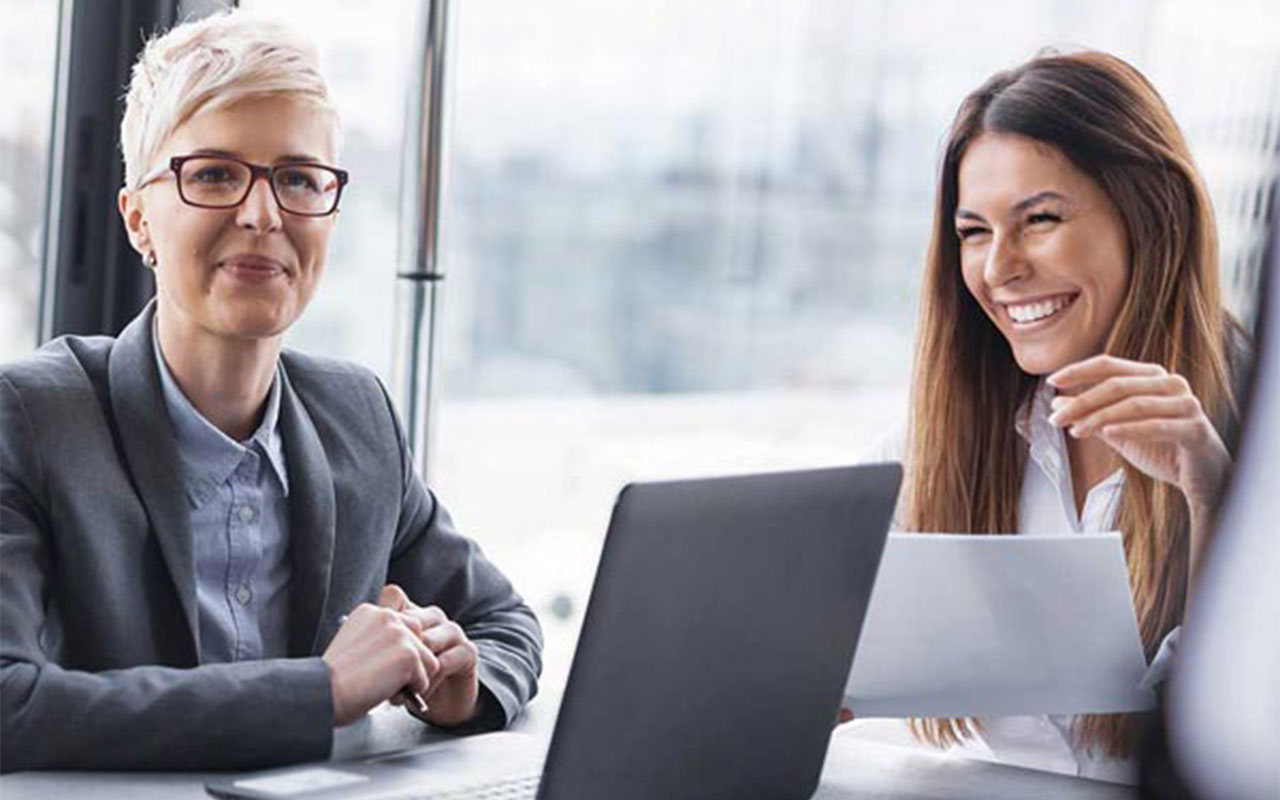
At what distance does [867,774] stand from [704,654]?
37 centimetres

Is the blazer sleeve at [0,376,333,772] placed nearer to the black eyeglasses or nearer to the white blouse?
the black eyeglasses

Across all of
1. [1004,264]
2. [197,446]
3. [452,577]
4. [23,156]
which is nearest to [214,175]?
[197,446]

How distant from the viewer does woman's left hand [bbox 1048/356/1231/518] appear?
5.49 feet

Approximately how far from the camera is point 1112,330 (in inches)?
78.0

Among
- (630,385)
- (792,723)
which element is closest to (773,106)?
(630,385)

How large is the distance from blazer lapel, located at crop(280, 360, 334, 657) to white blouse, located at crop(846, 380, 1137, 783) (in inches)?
26.5

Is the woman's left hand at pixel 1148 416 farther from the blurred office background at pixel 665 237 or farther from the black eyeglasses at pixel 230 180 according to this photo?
the blurred office background at pixel 665 237

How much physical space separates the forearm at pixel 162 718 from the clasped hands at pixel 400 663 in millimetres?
37

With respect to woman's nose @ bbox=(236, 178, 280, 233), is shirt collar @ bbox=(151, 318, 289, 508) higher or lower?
lower

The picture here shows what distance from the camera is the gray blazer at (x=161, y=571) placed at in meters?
1.34

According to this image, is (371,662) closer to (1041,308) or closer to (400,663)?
(400,663)

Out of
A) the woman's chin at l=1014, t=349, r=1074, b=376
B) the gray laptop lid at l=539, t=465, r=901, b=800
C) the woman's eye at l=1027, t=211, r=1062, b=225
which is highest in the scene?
the woman's eye at l=1027, t=211, r=1062, b=225

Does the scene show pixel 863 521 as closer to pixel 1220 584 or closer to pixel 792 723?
pixel 792 723

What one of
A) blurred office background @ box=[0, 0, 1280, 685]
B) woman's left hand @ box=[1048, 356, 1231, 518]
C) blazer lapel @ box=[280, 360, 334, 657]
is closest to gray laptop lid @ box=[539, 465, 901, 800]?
woman's left hand @ box=[1048, 356, 1231, 518]
